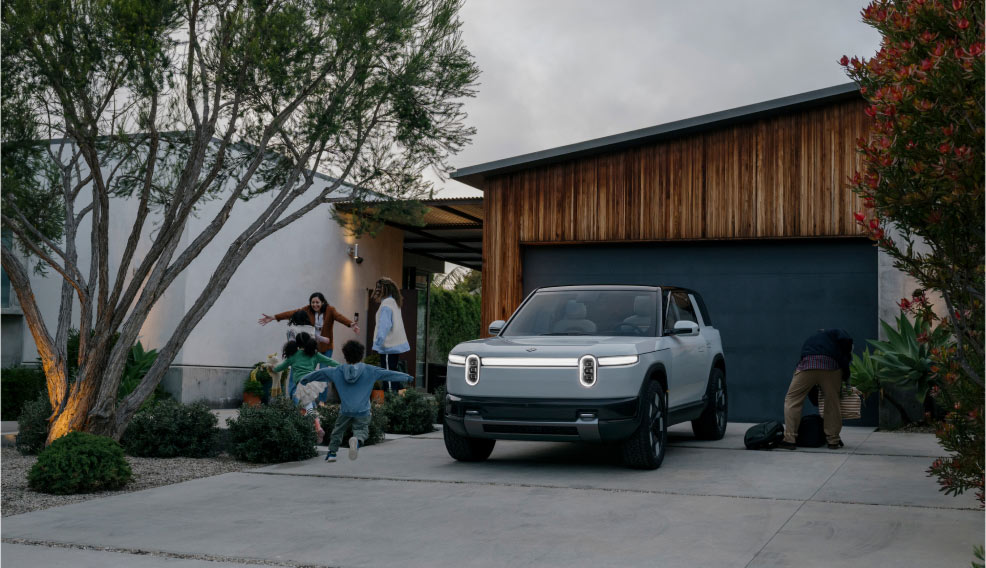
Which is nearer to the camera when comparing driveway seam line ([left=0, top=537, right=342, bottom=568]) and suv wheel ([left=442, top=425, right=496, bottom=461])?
driveway seam line ([left=0, top=537, right=342, bottom=568])

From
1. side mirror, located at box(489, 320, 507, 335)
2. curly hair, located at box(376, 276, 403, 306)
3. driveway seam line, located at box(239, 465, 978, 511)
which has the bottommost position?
driveway seam line, located at box(239, 465, 978, 511)

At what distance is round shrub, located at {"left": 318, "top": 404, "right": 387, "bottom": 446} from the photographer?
1010 centimetres

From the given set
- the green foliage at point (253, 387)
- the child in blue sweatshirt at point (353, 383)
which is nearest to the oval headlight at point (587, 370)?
the child in blue sweatshirt at point (353, 383)

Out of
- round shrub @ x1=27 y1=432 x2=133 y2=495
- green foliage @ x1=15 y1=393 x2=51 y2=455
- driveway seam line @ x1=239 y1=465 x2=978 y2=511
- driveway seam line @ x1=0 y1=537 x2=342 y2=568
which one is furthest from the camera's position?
green foliage @ x1=15 y1=393 x2=51 y2=455

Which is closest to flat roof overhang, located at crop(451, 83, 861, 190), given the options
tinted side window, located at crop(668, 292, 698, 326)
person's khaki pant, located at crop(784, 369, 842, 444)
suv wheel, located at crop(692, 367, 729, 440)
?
tinted side window, located at crop(668, 292, 698, 326)

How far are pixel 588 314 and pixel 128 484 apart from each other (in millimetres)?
4406

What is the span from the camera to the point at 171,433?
916 cm

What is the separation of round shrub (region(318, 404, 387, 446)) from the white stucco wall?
505cm

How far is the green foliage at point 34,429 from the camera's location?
9219 millimetres

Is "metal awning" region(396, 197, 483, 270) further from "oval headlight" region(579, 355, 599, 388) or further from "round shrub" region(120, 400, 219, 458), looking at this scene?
"oval headlight" region(579, 355, 599, 388)

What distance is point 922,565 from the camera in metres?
4.86

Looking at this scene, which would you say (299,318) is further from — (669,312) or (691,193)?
(691,193)

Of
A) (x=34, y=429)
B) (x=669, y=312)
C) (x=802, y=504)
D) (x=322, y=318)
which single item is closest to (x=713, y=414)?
(x=669, y=312)

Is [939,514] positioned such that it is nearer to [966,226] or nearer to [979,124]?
[966,226]
